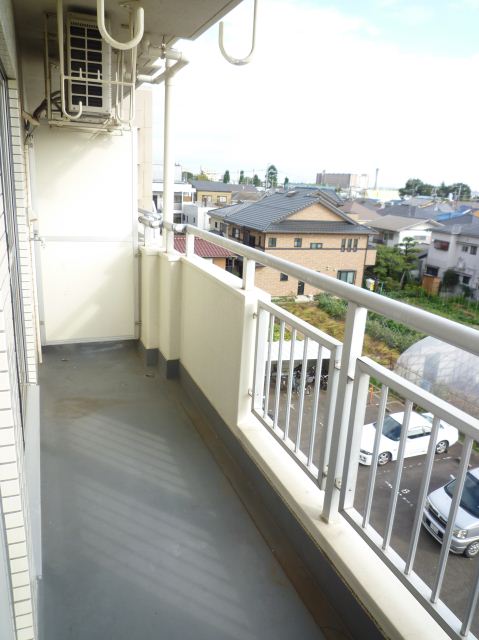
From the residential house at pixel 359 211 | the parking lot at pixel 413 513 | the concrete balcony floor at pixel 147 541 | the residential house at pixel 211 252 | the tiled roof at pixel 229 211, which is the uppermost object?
the residential house at pixel 359 211

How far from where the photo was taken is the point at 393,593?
140cm

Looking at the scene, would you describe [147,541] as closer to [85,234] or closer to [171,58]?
[85,234]

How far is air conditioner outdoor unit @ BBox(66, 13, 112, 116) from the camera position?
301cm

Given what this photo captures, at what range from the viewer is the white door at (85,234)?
3844 mm

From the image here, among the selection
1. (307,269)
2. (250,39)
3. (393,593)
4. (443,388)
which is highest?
(250,39)

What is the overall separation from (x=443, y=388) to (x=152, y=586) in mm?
1339

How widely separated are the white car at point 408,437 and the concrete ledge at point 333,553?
30cm

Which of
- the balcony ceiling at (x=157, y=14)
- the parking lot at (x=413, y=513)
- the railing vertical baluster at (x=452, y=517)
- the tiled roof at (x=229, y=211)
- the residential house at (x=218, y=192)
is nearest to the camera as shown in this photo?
the railing vertical baluster at (x=452, y=517)

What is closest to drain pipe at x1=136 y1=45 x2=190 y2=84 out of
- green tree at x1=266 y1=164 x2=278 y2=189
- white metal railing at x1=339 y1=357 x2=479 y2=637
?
green tree at x1=266 y1=164 x2=278 y2=189

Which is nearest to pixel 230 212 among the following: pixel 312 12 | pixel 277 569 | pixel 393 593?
pixel 312 12

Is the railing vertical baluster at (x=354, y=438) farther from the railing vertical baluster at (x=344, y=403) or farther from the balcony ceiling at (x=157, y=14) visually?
the balcony ceiling at (x=157, y=14)

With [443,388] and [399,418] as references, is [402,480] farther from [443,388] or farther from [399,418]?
[443,388]

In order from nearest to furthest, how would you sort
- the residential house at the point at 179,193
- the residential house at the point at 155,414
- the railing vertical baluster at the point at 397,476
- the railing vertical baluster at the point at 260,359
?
the railing vertical baluster at the point at 397,476, the residential house at the point at 155,414, the railing vertical baluster at the point at 260,359, the residential house at the point at 179,193

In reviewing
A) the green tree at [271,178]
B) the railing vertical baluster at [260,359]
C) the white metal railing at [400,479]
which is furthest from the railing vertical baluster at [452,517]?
the green tree at [271,178]
